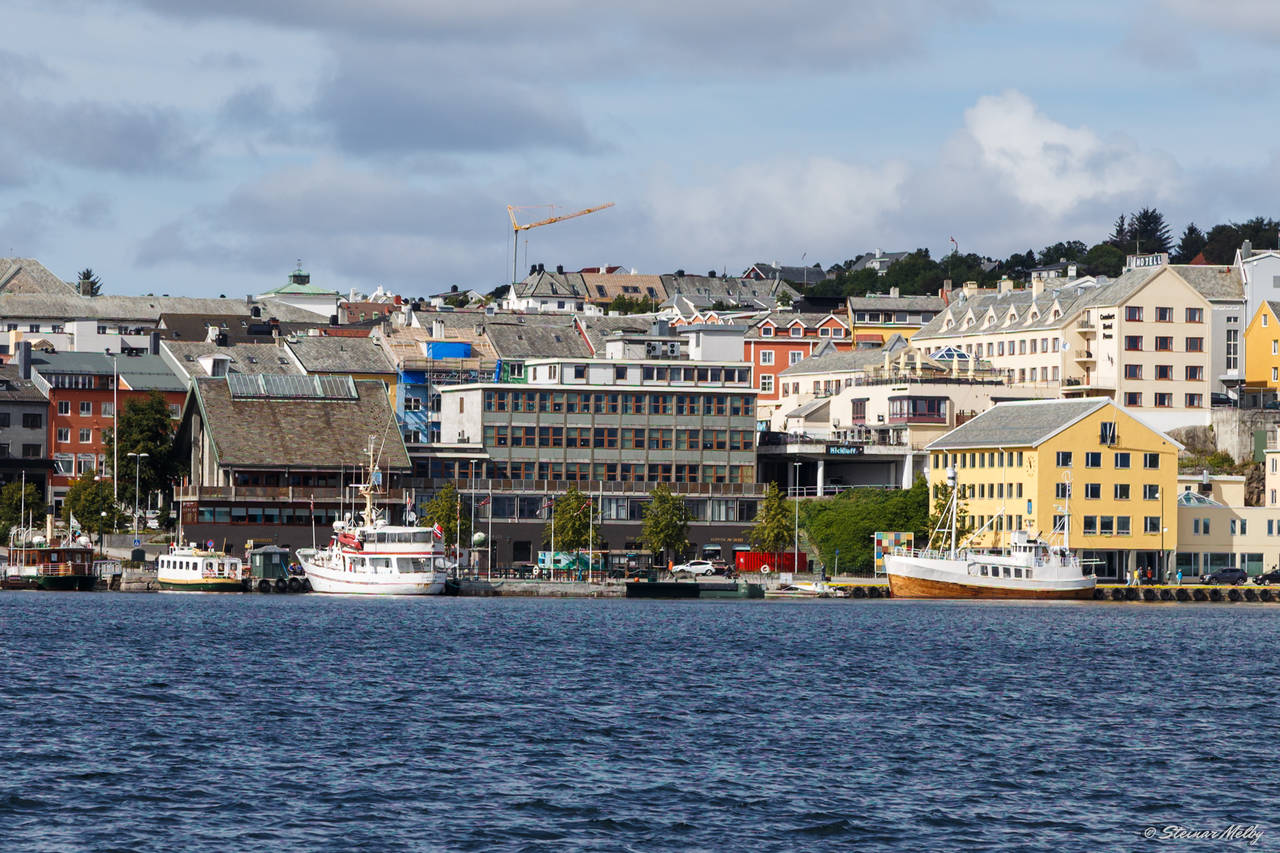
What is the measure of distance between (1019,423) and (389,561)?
44112 millimetres

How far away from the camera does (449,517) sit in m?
143

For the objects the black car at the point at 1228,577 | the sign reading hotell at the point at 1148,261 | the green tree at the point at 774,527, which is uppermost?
the sign reading hotell at the point at 1148,261

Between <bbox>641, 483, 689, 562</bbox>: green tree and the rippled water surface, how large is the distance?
146 feet

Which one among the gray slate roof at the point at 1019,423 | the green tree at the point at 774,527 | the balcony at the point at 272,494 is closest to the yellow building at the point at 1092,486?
the gray slate roof at the point at 1019,423

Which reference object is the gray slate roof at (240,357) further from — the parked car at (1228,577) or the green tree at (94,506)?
the parked car at (1228,577)

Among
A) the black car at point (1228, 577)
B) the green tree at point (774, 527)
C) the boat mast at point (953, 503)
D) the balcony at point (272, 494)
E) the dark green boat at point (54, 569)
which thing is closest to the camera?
the boat mast at point (953, 503)

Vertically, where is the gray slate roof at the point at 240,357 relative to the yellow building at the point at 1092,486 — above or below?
above

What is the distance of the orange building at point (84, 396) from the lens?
175 metres

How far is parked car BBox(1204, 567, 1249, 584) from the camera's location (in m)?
136

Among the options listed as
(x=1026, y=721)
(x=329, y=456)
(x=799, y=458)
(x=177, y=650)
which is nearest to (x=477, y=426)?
(x=329, y=456)

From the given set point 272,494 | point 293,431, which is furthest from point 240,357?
point 272,494

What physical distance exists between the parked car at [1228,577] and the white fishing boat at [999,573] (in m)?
9.37

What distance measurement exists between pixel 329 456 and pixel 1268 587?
6511 centimetres

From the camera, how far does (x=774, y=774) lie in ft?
157
